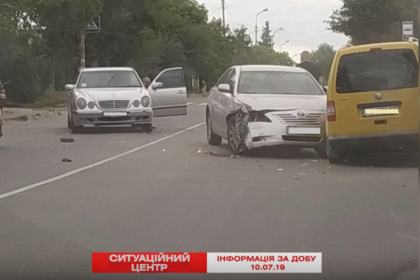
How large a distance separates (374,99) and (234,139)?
3.31 meters

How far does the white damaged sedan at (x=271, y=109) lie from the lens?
46.0 ft

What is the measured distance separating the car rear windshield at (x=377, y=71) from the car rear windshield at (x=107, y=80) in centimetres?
1009

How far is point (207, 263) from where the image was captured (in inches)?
242

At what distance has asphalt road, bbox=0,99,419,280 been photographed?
6.62 metres

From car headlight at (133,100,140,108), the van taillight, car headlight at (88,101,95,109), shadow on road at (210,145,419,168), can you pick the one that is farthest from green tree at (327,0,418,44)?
the van taillight

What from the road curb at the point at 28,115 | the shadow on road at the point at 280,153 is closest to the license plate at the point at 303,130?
the shadow on road at the point at 280,153

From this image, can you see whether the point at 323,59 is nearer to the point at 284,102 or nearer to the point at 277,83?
the point at 277,83

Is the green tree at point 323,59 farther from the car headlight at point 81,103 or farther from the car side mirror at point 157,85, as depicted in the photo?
the car headlight at point 81,103

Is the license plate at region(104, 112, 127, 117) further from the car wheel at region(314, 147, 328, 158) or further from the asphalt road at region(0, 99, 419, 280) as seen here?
the car wheel at region(314, 147, 328, 158)

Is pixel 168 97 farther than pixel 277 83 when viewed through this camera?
Yes

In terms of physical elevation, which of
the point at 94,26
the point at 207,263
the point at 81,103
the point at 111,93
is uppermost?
the point at 94,26

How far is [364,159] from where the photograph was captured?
45.4ft

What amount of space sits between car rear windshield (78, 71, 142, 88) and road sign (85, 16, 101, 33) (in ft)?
49.3

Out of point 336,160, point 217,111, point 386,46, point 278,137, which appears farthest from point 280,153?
point 386,46
